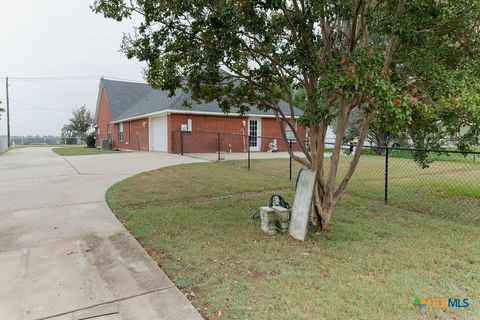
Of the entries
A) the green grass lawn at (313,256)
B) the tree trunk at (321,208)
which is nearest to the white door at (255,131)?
the green grass lawn at (313,256)

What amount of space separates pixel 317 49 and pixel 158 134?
16688 mm

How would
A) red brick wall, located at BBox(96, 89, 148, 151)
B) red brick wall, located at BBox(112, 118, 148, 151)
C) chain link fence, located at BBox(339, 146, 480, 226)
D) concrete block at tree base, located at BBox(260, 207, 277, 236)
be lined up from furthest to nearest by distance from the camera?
1. red brick wall, located at BBox(96, 89, 148, 151)
2. red brick wall, located at BBox(112, 118, 148, 151)
3. chain link fence, located at BBox(339, 146, 480, 226)
4. concrete block at tree base, located at BBox(260, 207, 277, 236)

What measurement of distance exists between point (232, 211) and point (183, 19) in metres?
3.39

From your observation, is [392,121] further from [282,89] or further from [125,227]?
[125,227]

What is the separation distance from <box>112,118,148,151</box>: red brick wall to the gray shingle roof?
59cm

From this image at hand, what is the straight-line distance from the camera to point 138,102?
25250 mm

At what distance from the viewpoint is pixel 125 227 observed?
488cm

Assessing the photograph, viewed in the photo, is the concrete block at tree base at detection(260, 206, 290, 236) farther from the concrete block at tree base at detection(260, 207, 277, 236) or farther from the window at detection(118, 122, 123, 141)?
the window at detection(118, 122, 123, 141)

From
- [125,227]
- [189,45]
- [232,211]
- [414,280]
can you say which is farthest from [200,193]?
[414,280]

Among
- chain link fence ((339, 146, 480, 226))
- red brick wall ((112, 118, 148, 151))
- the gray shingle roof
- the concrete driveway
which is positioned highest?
the gray shingle roof

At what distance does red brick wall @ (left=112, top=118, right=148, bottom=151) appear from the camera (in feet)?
71.3

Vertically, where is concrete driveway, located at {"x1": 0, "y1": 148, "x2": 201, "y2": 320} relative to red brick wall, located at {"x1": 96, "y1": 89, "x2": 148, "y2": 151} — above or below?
below

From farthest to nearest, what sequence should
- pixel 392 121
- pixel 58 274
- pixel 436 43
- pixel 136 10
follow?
pixel 136 10 < pixel 436 43 < pixel 58 274 < pixel 392 121

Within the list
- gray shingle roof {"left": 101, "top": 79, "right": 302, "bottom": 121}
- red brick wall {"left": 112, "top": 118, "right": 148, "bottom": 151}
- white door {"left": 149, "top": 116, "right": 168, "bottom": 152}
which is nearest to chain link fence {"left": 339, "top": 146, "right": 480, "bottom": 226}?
gray shingle roof {"left": 101, "top": 79, "right": 302, "bottom": 121}
